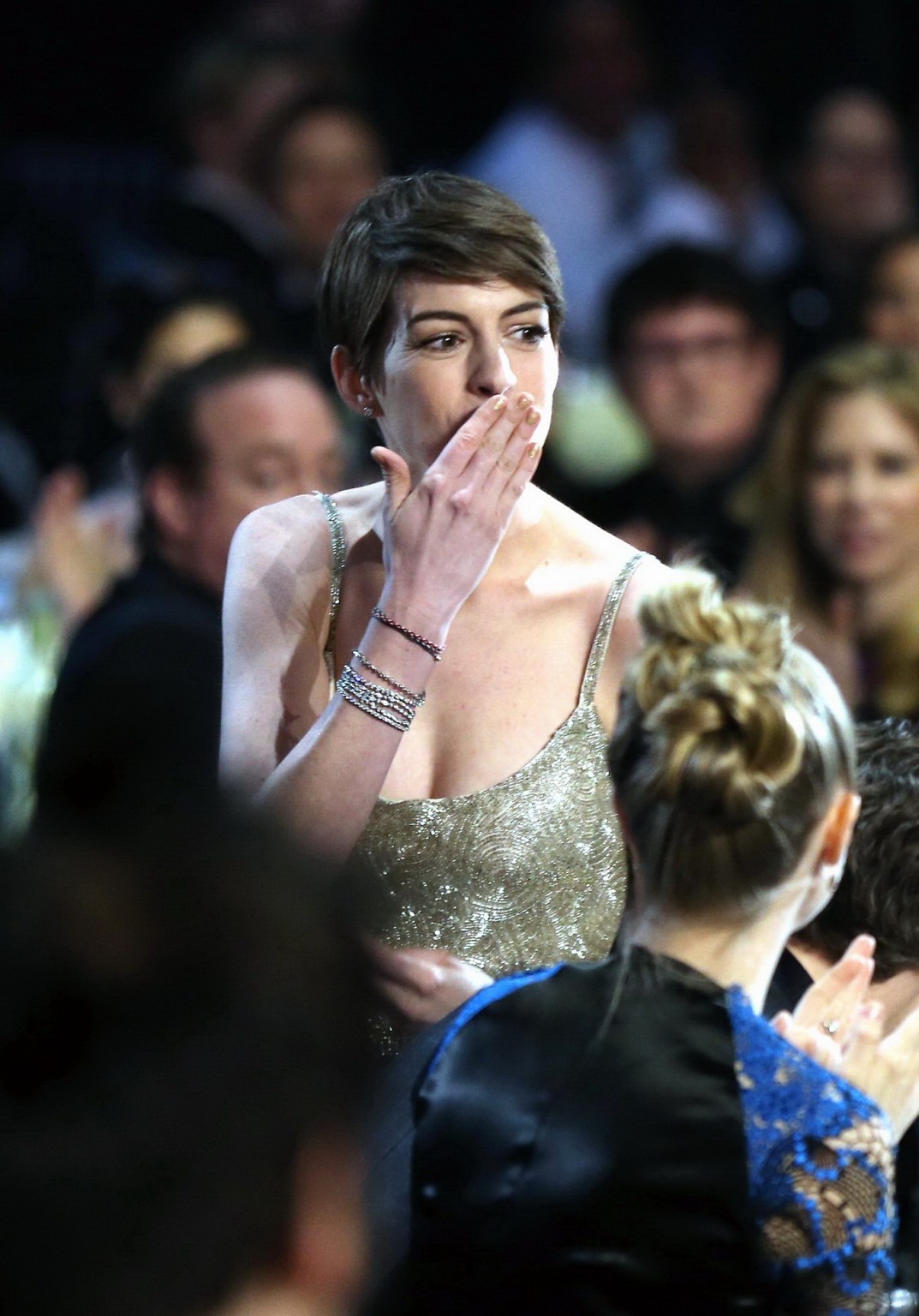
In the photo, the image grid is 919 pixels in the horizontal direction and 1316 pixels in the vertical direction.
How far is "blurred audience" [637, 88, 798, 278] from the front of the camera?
19.7 ft

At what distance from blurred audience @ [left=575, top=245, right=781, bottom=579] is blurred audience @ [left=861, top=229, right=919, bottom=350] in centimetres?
27

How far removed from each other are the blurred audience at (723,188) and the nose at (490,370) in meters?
3.99

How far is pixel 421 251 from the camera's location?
6.87 ft

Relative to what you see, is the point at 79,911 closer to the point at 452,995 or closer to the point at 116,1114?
the point at 116,1114

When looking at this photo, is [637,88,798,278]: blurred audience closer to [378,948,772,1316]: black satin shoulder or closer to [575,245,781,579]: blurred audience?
[575,245,781,579]: blurred audience

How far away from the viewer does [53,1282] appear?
915 mm

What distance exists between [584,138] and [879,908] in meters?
4.45

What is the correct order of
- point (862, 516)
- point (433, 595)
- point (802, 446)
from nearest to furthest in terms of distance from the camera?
point (433, 595)
point (862, 516)
point (802, 446)

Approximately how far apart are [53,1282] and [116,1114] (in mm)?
82

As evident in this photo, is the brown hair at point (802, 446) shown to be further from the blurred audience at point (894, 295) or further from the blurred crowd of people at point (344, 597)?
the blurred audience at point (894, 295)

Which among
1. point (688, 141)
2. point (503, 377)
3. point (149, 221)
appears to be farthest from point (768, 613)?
point (688, 141)

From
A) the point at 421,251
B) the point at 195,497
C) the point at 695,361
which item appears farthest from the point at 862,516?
the point at 421,251

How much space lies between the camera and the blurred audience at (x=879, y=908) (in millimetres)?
2154

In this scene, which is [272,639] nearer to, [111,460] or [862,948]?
[862,948]
